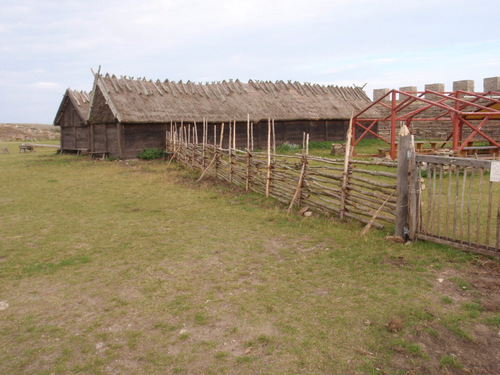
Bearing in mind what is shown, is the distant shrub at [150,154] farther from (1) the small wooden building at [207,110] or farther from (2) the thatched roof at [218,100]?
(2) the thatched roof at [218,100]

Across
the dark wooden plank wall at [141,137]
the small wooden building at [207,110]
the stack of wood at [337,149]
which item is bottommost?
the stack of wood at [337,149]

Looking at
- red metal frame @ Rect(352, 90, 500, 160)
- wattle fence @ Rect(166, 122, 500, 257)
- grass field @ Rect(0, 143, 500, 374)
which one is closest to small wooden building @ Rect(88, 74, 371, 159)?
red metal frame @ Rect(352, 90, 500, 160)

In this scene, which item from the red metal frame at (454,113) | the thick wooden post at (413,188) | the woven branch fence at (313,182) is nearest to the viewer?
the thick wooden post at (413,188)

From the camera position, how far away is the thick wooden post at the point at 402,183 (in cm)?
568

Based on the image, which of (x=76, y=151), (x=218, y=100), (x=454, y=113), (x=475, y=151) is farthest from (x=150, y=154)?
(x=475, y=151)

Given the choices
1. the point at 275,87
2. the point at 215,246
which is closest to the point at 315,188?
the point at 215,246

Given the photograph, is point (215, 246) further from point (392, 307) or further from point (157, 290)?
point (392, 307)

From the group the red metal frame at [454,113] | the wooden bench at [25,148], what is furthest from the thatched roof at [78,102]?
the red metal frame at [454,113]

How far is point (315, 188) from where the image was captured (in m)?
8.05

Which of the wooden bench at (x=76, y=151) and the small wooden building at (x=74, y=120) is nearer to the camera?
the small wooden building at (x=74, y=120)

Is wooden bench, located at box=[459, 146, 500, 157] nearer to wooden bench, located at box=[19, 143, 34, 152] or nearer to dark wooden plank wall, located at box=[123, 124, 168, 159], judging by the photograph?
dark wooden plank wall, located at box=[123, 124, 168, 159]

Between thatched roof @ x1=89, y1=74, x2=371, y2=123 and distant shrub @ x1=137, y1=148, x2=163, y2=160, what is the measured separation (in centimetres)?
151

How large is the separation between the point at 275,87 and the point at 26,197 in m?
16.0

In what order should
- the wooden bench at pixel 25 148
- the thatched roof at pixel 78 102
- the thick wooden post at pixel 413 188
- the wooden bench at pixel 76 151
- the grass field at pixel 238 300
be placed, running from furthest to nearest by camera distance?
the wooden bench at pixel 25 148 < the wooden bench at pixel 76 151 < the thatched roof at pixel 78 102 < the thick wooden post at pixel 413 188 < the grass field at pixel 238 300
